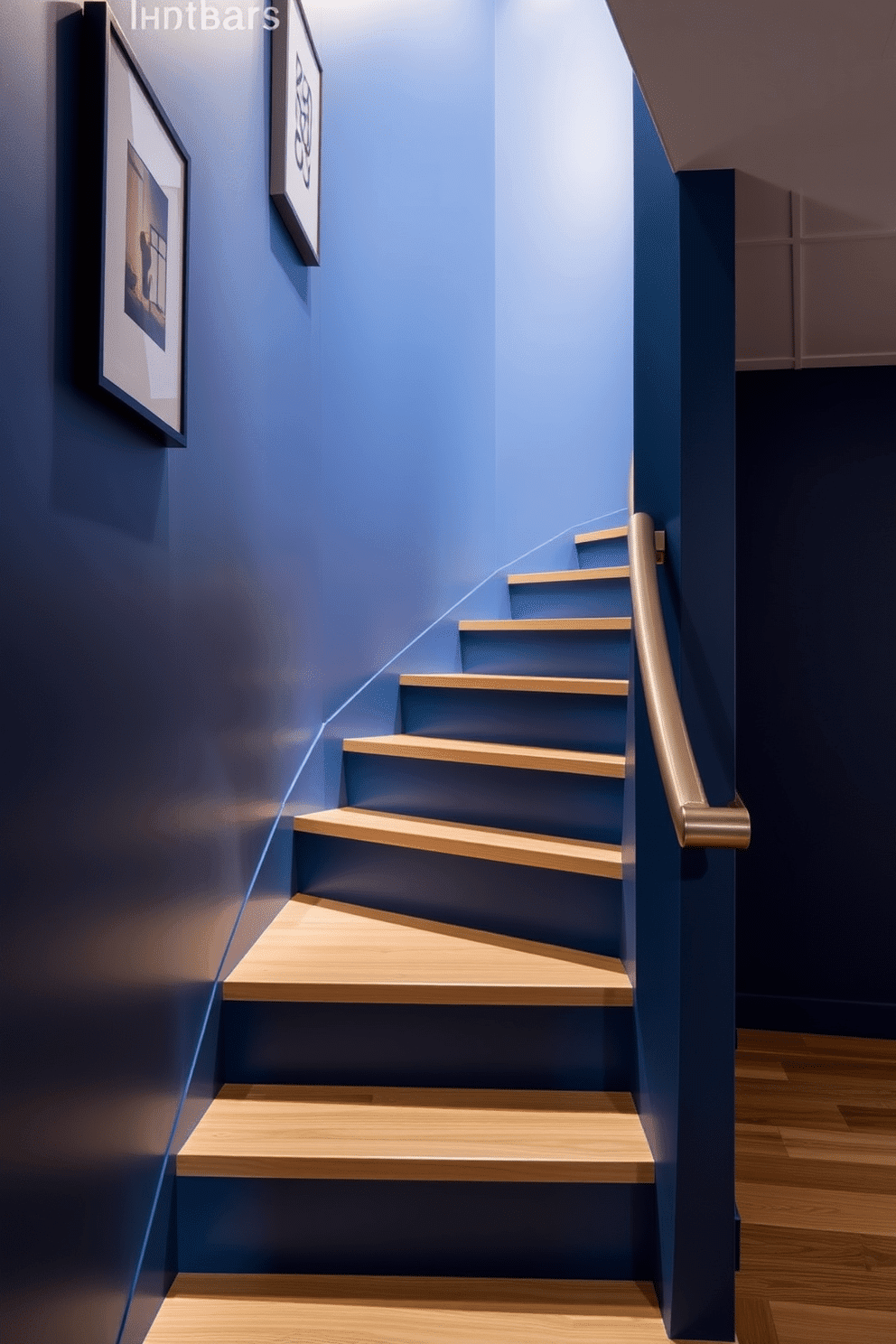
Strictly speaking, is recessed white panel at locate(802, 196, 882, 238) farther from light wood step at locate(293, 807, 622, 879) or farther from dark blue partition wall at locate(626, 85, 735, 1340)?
light wood step at locate(293, 807, 622, 879)

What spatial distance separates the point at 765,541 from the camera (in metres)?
3.09

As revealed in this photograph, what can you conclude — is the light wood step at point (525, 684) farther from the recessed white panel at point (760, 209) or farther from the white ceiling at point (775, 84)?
the white ceiling at point (775, 84)

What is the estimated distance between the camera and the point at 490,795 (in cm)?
251

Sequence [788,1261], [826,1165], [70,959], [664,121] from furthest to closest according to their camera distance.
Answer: [826,1165] → [788,1261] → [664,121] → [70,959]

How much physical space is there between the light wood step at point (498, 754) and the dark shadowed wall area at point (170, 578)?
205 mm

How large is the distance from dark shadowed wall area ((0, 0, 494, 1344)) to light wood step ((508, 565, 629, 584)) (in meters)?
0.57

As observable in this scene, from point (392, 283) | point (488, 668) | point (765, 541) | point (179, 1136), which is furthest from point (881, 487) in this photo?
point (179, 1136)

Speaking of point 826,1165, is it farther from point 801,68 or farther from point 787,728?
point 801,68

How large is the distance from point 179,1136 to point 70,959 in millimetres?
584

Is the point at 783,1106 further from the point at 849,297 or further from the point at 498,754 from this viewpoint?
the point at 849,297

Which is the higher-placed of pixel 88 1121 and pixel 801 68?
pixel 801 68

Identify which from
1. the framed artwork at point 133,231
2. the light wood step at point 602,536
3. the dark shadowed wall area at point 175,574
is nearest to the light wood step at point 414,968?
the dark shadowed wall area at point 175,574

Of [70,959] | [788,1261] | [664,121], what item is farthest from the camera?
[788,1261]

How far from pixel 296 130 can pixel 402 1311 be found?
2621 millimetres
